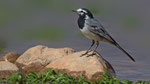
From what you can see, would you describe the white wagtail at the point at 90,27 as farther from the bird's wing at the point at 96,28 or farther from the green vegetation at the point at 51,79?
the green vegetation at the point at 51,79

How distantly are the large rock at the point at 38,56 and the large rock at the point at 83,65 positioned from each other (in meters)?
0.50

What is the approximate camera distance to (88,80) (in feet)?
48.2

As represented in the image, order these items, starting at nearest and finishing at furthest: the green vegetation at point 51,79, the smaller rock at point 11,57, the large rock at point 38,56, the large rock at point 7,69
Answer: the green vegetation at point 51,79 < the large rock at point 7,69 < the large rock at point 38,56 < the smaller rock at point 11,57

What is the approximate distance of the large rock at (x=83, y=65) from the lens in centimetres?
1521

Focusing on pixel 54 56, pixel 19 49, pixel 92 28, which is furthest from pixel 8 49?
pixel 92 28

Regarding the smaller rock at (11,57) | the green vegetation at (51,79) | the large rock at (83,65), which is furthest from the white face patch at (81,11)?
the smaller rock at (11,57)

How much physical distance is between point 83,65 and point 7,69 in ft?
5.74

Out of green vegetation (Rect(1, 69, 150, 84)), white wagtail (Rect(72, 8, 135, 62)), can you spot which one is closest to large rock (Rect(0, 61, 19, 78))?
green vegetation (Rect(1, 69, 150, 84))

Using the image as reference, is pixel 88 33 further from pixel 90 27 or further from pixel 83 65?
pixel 83 65

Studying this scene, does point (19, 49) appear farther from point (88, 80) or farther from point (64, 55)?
point (88, 80)

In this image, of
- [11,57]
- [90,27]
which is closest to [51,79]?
[90,27]

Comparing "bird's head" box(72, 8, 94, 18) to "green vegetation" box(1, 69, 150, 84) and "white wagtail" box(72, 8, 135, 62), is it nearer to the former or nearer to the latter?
"white wagtail" box(72, 8, 135, 62)

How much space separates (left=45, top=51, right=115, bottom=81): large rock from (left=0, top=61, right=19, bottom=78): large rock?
86 centimetres

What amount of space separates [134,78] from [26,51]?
2.90 metres
